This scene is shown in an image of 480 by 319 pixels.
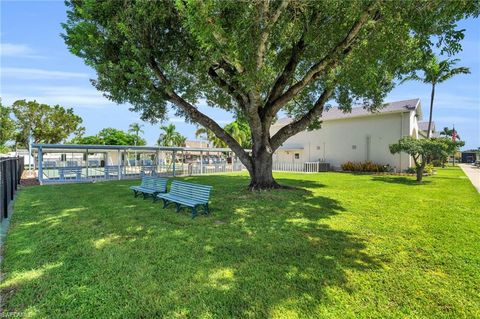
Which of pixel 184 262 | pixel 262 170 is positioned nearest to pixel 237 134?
pixel 262 170

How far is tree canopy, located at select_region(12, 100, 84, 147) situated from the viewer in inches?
1457

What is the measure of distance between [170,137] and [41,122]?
21.6 m

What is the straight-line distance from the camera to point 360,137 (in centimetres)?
2622

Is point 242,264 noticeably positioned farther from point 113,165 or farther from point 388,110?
point 388,110

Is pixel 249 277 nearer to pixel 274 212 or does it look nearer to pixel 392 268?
pixel 392 268

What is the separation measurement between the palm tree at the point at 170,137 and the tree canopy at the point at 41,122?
16.8m

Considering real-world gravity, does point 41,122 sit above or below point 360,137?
above

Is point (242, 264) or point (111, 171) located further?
point (111, 171)

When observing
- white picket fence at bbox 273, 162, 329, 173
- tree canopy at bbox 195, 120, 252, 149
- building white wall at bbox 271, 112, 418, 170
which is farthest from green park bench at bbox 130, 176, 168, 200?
tree canopy at bbox 195, 120, 252, 149

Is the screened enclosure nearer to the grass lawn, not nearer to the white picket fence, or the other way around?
the white picket fence

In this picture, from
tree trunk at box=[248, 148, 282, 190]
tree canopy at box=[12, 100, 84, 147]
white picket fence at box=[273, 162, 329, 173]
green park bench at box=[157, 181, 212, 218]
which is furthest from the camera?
tree canopy at box=[12, 100, 84, 147]

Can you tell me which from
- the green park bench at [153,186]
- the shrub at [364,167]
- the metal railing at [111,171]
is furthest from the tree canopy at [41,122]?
the shrub at [364,167]

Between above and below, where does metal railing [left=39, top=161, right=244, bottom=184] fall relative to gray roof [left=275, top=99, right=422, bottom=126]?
below

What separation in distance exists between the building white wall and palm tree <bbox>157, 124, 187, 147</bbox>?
96.7 feet
